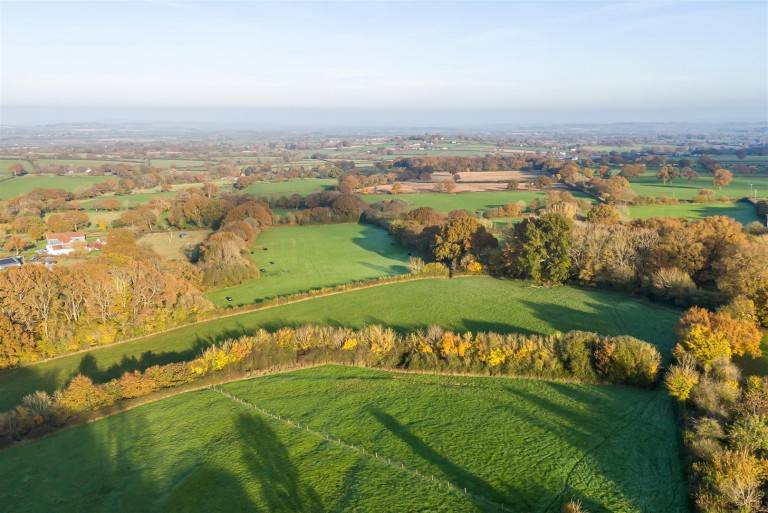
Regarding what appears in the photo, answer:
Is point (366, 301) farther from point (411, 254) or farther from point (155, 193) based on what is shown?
point (155, 193)

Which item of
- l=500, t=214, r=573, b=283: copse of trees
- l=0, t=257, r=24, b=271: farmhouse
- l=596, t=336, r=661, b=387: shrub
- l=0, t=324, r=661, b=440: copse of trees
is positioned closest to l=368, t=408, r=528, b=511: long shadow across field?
l=0, t=324, r=661, b=440: copse of trees

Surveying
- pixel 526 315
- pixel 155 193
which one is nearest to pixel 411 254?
pixel 526 315

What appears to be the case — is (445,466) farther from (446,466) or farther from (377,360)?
(377,360)

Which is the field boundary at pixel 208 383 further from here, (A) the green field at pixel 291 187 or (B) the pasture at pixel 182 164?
(B) the pasture at pixel 182 164

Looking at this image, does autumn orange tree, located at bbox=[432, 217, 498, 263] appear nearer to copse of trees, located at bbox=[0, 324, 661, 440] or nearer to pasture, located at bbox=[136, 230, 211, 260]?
copse of trees, located at bbox=[0, 324, 661, 440]

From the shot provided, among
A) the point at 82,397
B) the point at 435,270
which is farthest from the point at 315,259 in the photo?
the point at 82,397
